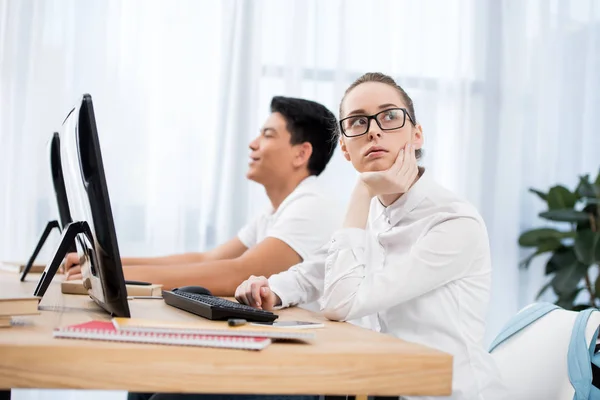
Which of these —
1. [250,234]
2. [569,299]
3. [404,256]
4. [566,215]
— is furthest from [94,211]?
[569,299]

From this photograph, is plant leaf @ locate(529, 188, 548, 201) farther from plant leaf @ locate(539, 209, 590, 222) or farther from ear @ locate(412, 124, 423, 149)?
ear @ locate(412, 124, 423, 149)

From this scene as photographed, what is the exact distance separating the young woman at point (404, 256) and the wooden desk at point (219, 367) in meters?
0.39

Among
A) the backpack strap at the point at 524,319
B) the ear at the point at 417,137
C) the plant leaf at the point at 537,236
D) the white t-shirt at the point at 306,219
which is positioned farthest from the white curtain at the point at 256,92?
the backpack strap at the point at 524,319

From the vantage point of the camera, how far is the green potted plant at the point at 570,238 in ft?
11.1

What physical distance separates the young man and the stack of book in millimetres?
895

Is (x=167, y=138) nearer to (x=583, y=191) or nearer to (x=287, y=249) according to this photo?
(x=287, y=249)

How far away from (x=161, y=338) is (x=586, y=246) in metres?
2.94

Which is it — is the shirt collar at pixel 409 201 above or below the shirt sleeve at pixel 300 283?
above

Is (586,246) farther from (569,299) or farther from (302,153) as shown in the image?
(302,153)

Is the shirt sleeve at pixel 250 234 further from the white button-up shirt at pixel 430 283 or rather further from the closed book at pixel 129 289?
the white button-up shirt at pixel 430 283

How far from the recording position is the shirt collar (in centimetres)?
147

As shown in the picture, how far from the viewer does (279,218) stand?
87.5 inches

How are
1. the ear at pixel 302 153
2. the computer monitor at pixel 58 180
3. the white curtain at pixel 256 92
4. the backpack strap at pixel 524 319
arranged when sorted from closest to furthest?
the backpack strap at pixel 524 319
the computer monitor at pixel 58 180
the ear at pixel 302 153
the white curtain at pixel 256 92

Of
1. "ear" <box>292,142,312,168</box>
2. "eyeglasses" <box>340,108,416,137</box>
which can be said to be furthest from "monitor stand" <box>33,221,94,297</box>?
"ear" <box>292,142,312,168</box>
